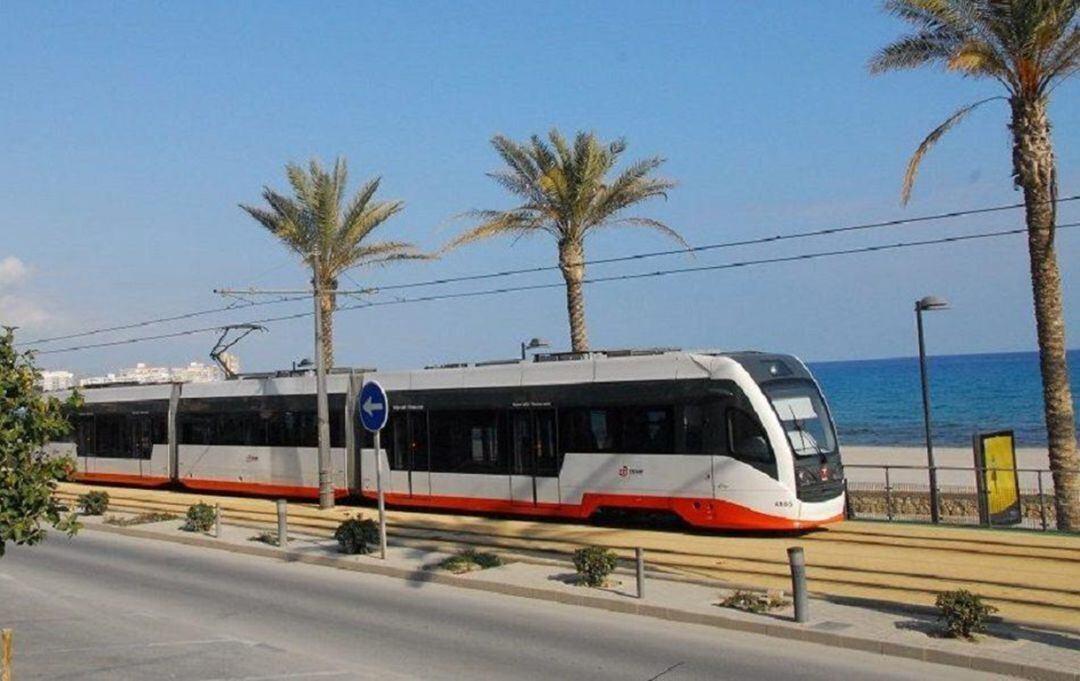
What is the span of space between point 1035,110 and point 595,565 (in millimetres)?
13395

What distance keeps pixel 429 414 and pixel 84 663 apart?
40.8 ft

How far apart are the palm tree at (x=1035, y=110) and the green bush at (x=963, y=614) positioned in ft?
35.8

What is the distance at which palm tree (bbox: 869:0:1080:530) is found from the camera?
20.6 metres

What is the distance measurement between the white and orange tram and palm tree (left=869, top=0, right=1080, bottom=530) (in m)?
5.53

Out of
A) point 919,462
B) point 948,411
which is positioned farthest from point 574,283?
point 948,411

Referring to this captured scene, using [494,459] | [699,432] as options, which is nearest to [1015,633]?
[699,432]

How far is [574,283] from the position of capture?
32.0 m

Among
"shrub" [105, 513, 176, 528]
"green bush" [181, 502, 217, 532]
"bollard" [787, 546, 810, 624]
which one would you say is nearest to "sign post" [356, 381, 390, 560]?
"green bush" [181, 502, 217, 532]

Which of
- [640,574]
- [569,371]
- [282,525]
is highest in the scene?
[569,371]

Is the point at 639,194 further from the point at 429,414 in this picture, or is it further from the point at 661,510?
the point at 661,510

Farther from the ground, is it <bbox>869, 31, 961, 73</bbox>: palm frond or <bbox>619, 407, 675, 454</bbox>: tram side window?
<bbox>869, 31, 961, 73</bbox>: palm frond

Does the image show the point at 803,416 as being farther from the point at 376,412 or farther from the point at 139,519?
the point at 139,519

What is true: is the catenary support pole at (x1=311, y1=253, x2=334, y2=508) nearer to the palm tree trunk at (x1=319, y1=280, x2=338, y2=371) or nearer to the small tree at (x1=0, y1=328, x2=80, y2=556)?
the palm tree trunk at (x1=319, y1=280, x2=338, y2=371)

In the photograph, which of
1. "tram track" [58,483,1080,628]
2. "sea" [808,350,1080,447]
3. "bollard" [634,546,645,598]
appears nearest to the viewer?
"tram track" [58,483,1080,628]
